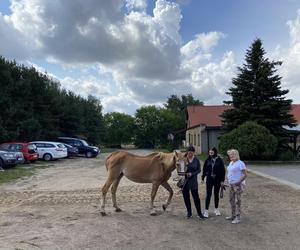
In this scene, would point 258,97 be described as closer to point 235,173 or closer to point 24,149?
point 24,149

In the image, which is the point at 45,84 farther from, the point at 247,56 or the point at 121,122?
the point at 121,122

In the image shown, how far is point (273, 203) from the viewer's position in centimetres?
1254

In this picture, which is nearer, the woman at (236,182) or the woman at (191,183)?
the woman at (236,182)

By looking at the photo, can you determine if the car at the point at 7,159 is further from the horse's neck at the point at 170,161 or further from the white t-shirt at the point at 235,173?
the white t-shirt at the point at 235,173

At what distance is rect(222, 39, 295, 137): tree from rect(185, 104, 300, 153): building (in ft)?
16.4

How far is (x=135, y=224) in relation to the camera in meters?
9.29

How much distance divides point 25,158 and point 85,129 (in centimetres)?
3427

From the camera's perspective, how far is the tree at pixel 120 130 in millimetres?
100188

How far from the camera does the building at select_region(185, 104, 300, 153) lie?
159 ft

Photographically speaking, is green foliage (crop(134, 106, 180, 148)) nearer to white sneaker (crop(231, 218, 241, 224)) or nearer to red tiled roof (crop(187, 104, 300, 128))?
red tiled roof (crop(187, 104, 300, 128))

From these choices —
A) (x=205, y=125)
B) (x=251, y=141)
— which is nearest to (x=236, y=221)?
(x=251, y=141)

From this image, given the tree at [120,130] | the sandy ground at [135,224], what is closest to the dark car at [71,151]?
the sandy ground at [135,224]

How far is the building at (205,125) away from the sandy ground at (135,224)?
29.0m

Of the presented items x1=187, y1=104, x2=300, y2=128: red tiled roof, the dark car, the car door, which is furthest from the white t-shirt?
x1=187, y1=104, x2=300, y2=128: red tiled roof
